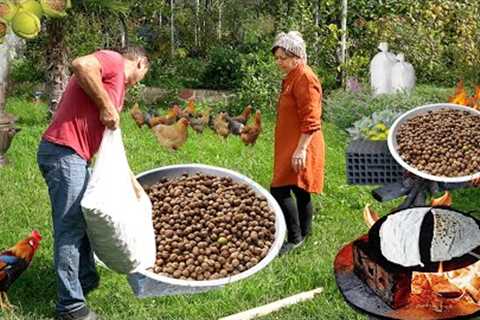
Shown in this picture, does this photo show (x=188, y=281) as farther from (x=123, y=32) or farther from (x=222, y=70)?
(x=123, y=32)

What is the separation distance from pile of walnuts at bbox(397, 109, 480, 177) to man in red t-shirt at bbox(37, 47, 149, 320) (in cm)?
235

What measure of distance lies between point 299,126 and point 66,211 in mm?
1620

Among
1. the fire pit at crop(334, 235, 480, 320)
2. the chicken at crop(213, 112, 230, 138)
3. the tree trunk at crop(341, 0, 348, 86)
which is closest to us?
the fire pit at crop(334, 235, 480, 320)

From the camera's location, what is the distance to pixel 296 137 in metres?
4.70

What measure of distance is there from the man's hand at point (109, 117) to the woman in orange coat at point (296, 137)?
1380mm

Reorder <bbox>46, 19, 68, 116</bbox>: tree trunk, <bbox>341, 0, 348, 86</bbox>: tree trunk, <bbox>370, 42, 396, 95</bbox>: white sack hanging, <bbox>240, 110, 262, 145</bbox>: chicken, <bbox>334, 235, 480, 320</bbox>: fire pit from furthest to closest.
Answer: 1. <bbox>341, 0, 348, 86</bbox>: tree trunk
2. <bbox>370, 42, 396, 95</bbox>: white sack hanging
3. <bbox>46, 19, 68, 116</bbox>: tree trunk
4. <bbox>240, 110, 262, 145</bbox>: chicken
5. <bbox>334, 235, 480, 320</bbox>: fire pit

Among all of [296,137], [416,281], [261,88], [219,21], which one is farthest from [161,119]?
[416,281]

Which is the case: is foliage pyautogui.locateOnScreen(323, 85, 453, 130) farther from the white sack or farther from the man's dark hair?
the white sack

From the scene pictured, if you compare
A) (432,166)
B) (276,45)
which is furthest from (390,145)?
(276,45)

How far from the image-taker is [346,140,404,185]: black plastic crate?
554cm

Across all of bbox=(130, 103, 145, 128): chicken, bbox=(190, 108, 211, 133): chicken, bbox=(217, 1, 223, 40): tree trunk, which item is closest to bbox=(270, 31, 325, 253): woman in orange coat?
bbox=(190, 108, 211, 133): chicken

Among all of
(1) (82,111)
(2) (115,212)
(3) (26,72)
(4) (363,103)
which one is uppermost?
(1) (82,111)

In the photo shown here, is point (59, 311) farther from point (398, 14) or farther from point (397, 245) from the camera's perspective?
point (398, 14)

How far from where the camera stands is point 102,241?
3.59 metres
